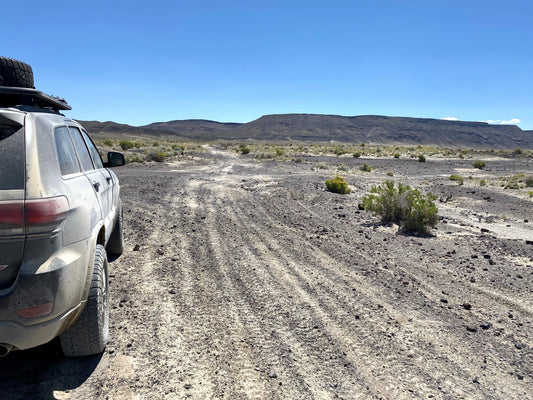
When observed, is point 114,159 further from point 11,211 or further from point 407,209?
point 407,209

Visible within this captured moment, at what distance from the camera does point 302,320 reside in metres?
4.00

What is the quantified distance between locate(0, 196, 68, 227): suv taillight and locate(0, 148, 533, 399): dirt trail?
4.28ft

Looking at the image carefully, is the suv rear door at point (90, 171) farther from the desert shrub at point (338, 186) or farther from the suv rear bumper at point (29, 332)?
the desert shrub at point (338, 186)

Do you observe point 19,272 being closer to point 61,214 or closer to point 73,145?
point 61,214

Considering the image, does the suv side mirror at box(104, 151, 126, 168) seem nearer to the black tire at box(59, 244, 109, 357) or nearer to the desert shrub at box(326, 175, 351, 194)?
the black tire at box(59, 244, 109, 357)

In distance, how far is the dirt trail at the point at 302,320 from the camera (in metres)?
2.93

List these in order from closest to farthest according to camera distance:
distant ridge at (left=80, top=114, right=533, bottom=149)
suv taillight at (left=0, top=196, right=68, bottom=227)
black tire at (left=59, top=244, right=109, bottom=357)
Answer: suv taillight at (left=0, top=196, right=68, bottom=227) < black tire at (left=59, top=244, right=109, bottom=357) < distant ridge at (left=80, top=114, right=533, bottom=149)

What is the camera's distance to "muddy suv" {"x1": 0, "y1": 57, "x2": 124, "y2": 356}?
226 cm

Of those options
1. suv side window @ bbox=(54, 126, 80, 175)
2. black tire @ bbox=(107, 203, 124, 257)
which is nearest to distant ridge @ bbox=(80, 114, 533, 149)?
black tire @ bbox=(107, 203, 124, 257)

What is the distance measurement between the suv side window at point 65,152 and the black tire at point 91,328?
72cm

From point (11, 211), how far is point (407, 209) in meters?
8.69

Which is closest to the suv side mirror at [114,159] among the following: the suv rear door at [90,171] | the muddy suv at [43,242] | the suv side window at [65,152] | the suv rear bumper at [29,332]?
the suv rear door at [90,171]

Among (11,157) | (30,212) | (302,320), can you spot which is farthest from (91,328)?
(302,320)

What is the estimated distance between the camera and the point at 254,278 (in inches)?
203
